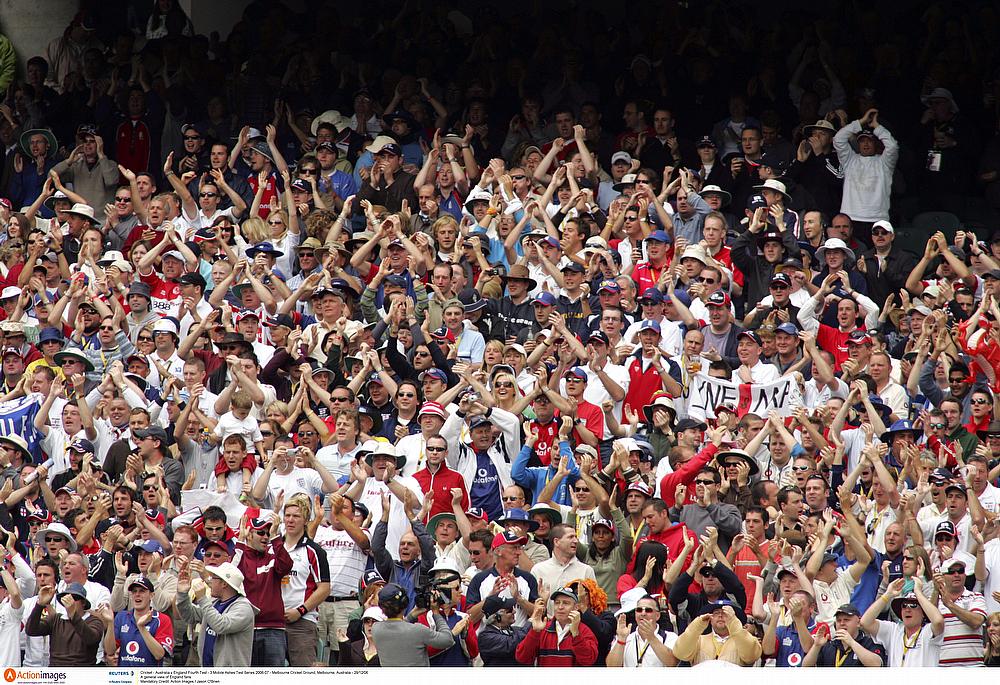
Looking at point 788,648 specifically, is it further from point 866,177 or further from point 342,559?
point 866,177

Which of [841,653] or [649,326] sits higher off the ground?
[649,326]

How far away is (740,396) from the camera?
1938 cm

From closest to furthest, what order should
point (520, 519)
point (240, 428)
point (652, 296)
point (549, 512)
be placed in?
point (520, 519) < point (549, 512) < point (240, 428) < point (652, 296)

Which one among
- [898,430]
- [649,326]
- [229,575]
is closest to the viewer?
[229,575]

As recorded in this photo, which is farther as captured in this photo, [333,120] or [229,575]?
[333,120]

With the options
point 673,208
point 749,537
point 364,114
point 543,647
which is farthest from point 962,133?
point 543,647

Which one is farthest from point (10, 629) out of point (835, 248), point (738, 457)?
point (835, 248)

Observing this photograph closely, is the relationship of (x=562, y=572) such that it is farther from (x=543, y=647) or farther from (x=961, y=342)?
(x=961, y=342)

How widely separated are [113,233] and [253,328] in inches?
139

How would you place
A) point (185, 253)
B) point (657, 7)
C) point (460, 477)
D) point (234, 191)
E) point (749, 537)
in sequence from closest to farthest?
point (749, 537), point (460, 477), point (185, 253), point (234, 191), point (657, 7)

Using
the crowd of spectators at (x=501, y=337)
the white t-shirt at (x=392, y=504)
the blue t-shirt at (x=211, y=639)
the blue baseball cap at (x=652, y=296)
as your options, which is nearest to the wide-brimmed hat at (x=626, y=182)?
the crowd of spectators at (x=501, y=337)

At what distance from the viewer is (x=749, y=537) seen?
1711 centimetres

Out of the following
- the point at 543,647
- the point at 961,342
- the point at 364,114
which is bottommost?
the point at 543,647

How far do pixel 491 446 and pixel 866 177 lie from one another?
265 inches
